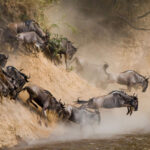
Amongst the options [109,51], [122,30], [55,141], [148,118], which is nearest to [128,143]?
[55,141]

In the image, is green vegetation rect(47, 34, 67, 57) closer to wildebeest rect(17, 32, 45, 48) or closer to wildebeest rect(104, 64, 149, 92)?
wildebeest rect(17, 32, 45, 48)

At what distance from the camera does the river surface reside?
8852mm

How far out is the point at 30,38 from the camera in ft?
44.3

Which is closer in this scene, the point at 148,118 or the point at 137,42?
the point at 148,118

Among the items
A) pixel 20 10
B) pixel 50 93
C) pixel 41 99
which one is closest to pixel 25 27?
pixel 20 10

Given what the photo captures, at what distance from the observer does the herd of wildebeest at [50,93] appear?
1078 centimetres

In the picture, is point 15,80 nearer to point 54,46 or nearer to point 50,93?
point 50,93

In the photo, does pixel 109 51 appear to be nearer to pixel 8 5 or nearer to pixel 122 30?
pixel 122 30

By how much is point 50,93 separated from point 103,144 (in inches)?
114

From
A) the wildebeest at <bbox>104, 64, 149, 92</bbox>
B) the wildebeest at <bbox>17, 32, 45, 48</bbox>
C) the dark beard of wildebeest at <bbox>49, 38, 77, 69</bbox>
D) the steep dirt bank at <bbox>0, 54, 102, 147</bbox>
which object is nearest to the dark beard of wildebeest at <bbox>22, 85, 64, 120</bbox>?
the steep dirt bank at <bbox>0, 54, 102, 147</bbox>

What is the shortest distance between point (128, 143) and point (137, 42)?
13051 millimetres

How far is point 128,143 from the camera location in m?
9.50

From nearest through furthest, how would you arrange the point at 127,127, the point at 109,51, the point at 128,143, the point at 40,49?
the point at 128,143 → the point at 127,127 → the point at 40,49 → the point at 109,51

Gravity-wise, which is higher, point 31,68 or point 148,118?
point 31,68
